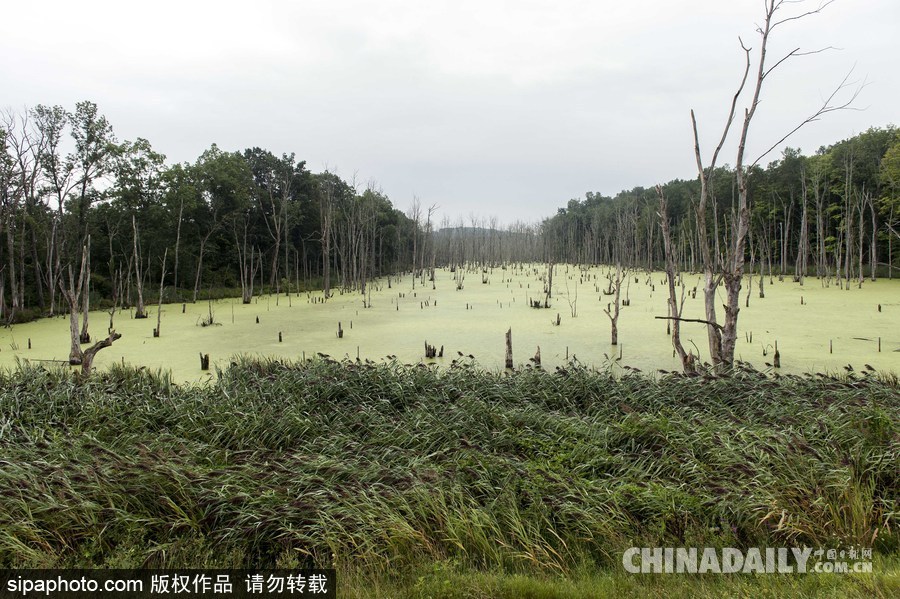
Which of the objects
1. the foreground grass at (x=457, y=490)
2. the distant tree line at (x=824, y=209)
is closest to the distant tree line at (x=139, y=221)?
the foreground grass at (x=457, y=490)

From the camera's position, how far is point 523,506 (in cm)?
324

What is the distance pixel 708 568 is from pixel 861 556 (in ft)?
2.70

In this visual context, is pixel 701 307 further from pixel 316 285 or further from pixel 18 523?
pixel 316 285

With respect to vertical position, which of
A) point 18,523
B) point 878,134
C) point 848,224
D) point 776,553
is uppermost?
point 878,134

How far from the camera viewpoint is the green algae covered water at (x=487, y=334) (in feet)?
26.8

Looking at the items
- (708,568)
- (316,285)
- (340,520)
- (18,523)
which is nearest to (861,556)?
(708,568)

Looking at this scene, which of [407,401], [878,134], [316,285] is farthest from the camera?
[316,285]

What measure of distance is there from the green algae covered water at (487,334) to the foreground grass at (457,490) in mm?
2801

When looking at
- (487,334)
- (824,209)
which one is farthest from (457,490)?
(824,209)

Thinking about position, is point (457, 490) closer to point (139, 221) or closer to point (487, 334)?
point (487, 334)

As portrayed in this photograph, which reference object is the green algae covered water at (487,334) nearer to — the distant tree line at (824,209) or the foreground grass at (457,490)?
the foreground grass at (457,490)

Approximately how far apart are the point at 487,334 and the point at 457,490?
25.8ft

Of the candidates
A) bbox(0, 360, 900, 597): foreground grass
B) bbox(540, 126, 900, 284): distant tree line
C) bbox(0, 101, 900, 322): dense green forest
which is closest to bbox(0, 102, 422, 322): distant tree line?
bbox(0, 101, 900, 322): dense green forest

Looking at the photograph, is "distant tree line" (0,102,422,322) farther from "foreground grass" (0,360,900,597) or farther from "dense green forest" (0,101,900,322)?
"foreground grass" (0,360,900,597)
